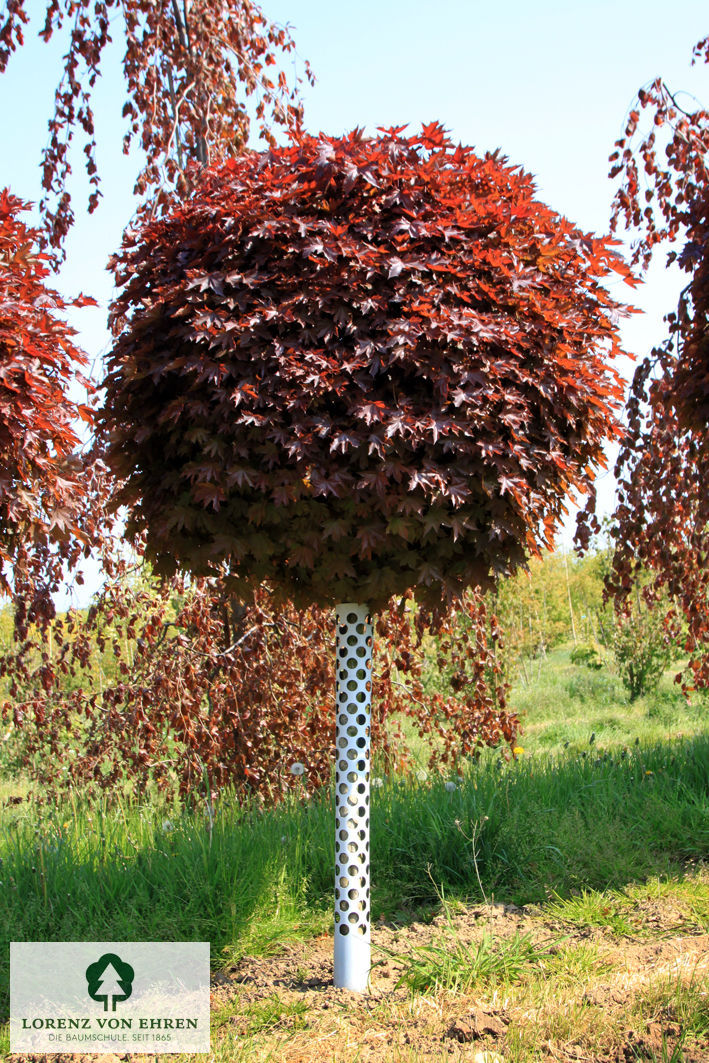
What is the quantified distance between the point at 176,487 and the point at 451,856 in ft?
7.24

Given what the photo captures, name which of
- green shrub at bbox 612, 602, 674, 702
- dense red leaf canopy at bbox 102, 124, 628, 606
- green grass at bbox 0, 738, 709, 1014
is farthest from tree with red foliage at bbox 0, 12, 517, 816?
green shrub at bbox 612, 602, 674, 702

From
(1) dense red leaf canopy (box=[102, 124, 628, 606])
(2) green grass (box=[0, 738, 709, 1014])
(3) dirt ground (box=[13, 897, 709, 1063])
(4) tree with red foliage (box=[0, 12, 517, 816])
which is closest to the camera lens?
(3) dirt ground (box=[13, 897, 709, 1063])

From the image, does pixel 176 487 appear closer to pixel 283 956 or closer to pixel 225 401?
pixel 225 401

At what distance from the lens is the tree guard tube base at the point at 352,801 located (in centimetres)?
311

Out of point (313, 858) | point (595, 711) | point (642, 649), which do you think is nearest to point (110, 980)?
point (313, 858)

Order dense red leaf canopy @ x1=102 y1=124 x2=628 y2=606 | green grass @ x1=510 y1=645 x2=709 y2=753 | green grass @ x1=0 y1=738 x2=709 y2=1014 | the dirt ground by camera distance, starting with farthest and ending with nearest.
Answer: green grass @ x1=510 y1=645 x2=709 y2=753 < green grass @ x1=0 y1=738 x2=709 y2=1014 < dense red leaf canopy @ x1=102 y1=124 x2=628 y2=606 < the dirt ground

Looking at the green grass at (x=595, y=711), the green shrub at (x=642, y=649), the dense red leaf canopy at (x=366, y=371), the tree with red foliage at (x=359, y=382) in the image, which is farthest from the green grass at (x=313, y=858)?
the green shrub at (x=642, y=649)

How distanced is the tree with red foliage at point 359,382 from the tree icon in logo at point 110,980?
30.4 inches

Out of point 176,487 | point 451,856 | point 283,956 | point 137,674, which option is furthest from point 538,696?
point 176,487

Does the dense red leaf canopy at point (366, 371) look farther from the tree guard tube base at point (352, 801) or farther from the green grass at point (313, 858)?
the green grass at point (313, 858)

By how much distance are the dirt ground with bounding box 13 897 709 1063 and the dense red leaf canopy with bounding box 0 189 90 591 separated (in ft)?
6.15

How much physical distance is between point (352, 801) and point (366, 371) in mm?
1541

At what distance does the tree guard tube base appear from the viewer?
311 centimetres

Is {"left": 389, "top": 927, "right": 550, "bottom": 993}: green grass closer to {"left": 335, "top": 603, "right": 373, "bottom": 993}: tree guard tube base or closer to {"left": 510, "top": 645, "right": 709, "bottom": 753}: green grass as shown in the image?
{"left": 335, "top": 603, "right": 373, "bottom": 993}: tree guard tube base
